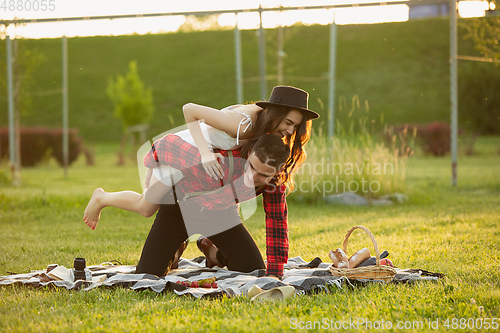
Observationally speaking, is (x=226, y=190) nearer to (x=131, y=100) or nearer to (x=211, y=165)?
(x=211, y=165)

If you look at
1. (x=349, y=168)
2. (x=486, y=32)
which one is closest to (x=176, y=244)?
(x=349, y=168)

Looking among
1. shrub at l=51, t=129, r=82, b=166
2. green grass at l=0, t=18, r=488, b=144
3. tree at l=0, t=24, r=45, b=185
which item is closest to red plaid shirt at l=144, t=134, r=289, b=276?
tree at l=0, t=24, r=45, b=185

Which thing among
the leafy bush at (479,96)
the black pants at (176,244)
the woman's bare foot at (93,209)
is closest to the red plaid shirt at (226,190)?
the black pants at (176,244)

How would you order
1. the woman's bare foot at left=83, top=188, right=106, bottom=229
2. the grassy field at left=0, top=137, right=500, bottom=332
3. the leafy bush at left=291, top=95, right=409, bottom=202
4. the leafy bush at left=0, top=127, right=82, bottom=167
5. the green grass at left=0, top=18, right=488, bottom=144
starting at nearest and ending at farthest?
the grassy field at left=0, top=137, right=500, bottom=332 < the woman's bare foot at left=83, top=188, right=106, bottom=229 < the leafy bush at left=291, top=95, right=409, bottom=202 < the leafy bush at left=0, top=127, right=82, bottom=167 < the green grass at left=0, top=18, right=488, bottom=144

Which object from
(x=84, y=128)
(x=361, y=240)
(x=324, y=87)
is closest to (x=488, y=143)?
(x=324, y=87)

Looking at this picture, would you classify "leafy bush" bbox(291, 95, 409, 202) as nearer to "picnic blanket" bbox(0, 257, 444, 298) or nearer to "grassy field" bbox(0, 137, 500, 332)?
"grassy field" bbox(0, 137, 500, 332)

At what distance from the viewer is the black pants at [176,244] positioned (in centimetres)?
294

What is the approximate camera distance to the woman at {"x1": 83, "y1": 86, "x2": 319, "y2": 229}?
107 inches

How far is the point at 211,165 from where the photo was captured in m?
2.73

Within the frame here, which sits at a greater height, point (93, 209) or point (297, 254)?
point (93, 209)

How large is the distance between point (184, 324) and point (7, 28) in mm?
7572

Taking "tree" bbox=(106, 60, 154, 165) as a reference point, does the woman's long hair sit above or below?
below

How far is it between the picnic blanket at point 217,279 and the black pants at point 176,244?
0.08 meters

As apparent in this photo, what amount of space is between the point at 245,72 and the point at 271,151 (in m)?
25.5
